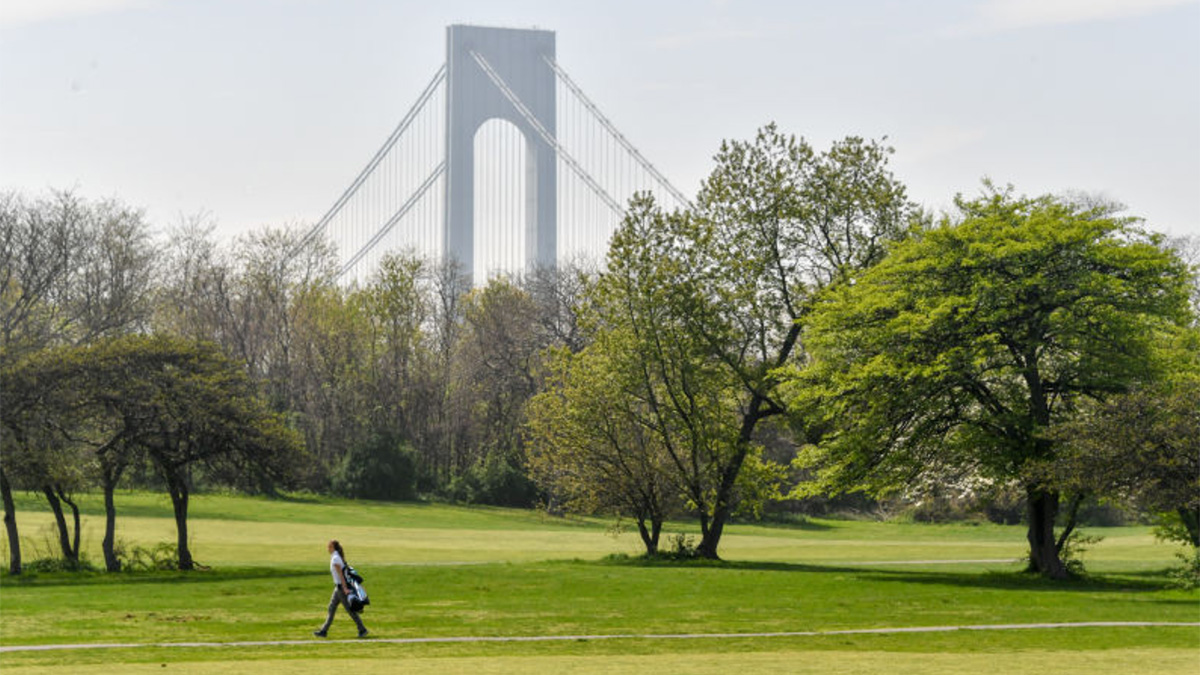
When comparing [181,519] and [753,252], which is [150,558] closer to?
[181,519]

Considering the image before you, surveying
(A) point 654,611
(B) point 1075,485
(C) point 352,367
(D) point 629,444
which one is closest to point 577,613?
(A) point 654,611

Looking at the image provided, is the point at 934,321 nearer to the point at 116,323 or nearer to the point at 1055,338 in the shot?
the point at 1055,338

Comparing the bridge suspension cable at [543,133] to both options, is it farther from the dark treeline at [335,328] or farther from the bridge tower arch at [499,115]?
the dark treeline at [335,328]

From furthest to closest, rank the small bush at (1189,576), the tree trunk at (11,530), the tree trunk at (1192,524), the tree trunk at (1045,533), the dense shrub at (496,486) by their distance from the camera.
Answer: the dense shrub at (496,486) → the tree trunk at (1045,533) → the tree trunk at (1192,524) → the tree trunk at (11,530) → the small bush at (1189,576)

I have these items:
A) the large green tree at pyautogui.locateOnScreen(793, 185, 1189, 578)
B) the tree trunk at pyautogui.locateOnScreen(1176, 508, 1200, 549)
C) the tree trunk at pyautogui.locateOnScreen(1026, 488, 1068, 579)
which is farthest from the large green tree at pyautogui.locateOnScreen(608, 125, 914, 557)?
the tree trunk at pyautogui.locateOnScreen(1176, 508, 1200, 549)

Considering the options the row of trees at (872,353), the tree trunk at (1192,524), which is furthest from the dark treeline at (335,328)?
the tree trunk at (1192,524)

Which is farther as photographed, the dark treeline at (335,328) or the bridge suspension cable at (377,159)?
the bridge suspension cable at (377,159)

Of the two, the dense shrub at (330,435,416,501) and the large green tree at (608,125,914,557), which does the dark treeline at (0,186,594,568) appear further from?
the large green tree at (608,125,914,557)

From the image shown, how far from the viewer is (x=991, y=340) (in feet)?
128

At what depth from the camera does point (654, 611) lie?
1198 inches

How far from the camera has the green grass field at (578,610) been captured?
22125mm

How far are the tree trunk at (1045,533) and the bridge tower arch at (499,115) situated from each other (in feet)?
254

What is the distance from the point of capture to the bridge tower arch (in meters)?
132

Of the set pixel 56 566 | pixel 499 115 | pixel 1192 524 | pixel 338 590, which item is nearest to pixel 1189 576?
pixel 1192 524
